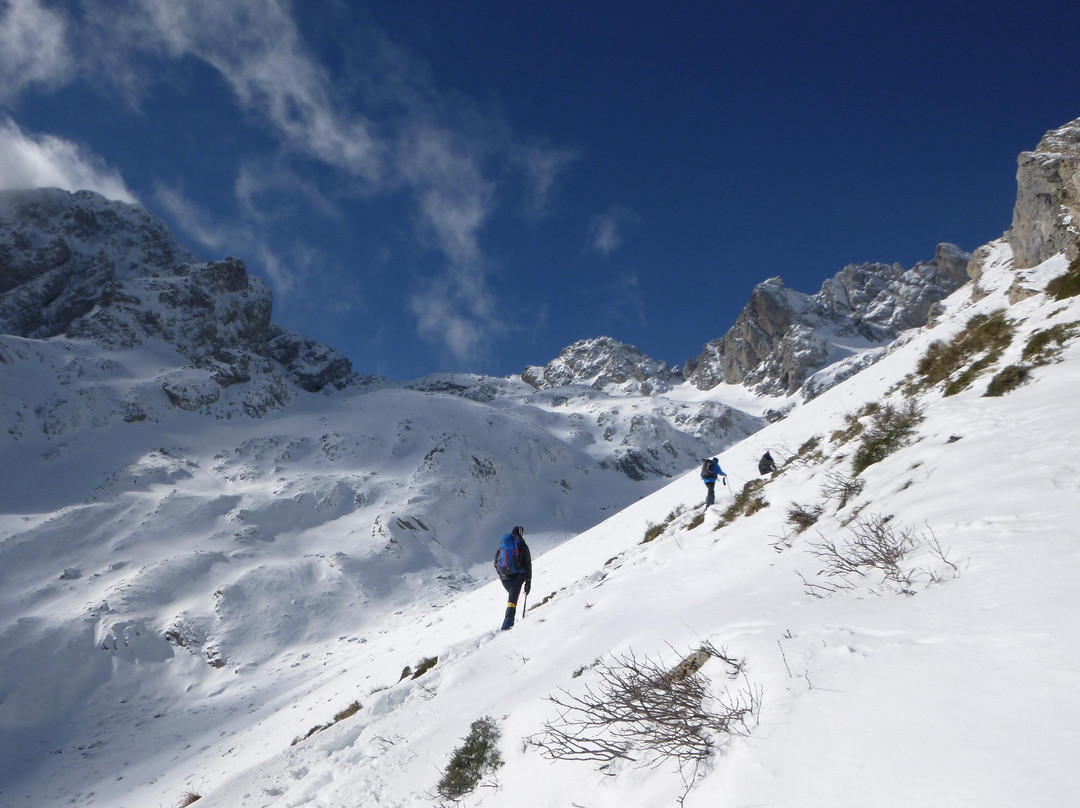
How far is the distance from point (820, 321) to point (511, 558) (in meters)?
149

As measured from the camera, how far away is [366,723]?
5988 millimetres

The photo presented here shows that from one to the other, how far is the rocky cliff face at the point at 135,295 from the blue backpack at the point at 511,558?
62.2 metres

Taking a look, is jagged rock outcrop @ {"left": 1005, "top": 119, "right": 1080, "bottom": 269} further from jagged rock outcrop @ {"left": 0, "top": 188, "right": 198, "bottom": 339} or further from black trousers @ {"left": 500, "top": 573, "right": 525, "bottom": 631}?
jagged rock outcrop @ {"left": 0, "top": 188, "right": 198, "bottom": 339}

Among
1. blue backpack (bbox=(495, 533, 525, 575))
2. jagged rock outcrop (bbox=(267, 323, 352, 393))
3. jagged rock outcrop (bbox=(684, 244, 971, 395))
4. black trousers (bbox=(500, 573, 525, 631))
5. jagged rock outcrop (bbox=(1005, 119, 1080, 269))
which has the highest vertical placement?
jagged rock outcrop (bbox=(267, 323, 352, 393))

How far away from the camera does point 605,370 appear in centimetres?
16075

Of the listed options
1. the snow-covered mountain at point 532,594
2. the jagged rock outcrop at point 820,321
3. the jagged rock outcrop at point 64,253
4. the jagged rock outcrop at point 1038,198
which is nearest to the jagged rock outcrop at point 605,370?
the jagged rock outcrop at point 820,321

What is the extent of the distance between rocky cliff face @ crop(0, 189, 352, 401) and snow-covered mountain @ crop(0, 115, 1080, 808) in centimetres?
571

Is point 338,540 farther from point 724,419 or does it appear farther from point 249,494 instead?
point 724,419

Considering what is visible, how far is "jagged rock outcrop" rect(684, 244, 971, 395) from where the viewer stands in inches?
4830

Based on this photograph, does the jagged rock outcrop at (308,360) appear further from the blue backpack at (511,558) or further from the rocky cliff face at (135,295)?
the blue backpack at (511,558)

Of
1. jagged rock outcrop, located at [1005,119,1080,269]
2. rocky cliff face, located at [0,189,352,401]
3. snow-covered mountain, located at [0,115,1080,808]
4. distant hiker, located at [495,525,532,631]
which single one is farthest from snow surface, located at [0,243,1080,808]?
rocky cliff face, located at [0,189,352,401]

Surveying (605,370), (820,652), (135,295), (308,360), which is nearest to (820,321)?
(605,370)

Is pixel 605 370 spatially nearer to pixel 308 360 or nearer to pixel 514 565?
pixel 308 360

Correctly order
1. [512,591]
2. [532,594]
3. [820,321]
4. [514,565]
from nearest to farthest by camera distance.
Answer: [512,591]
[514,565]
[532,594]
[820,321]
